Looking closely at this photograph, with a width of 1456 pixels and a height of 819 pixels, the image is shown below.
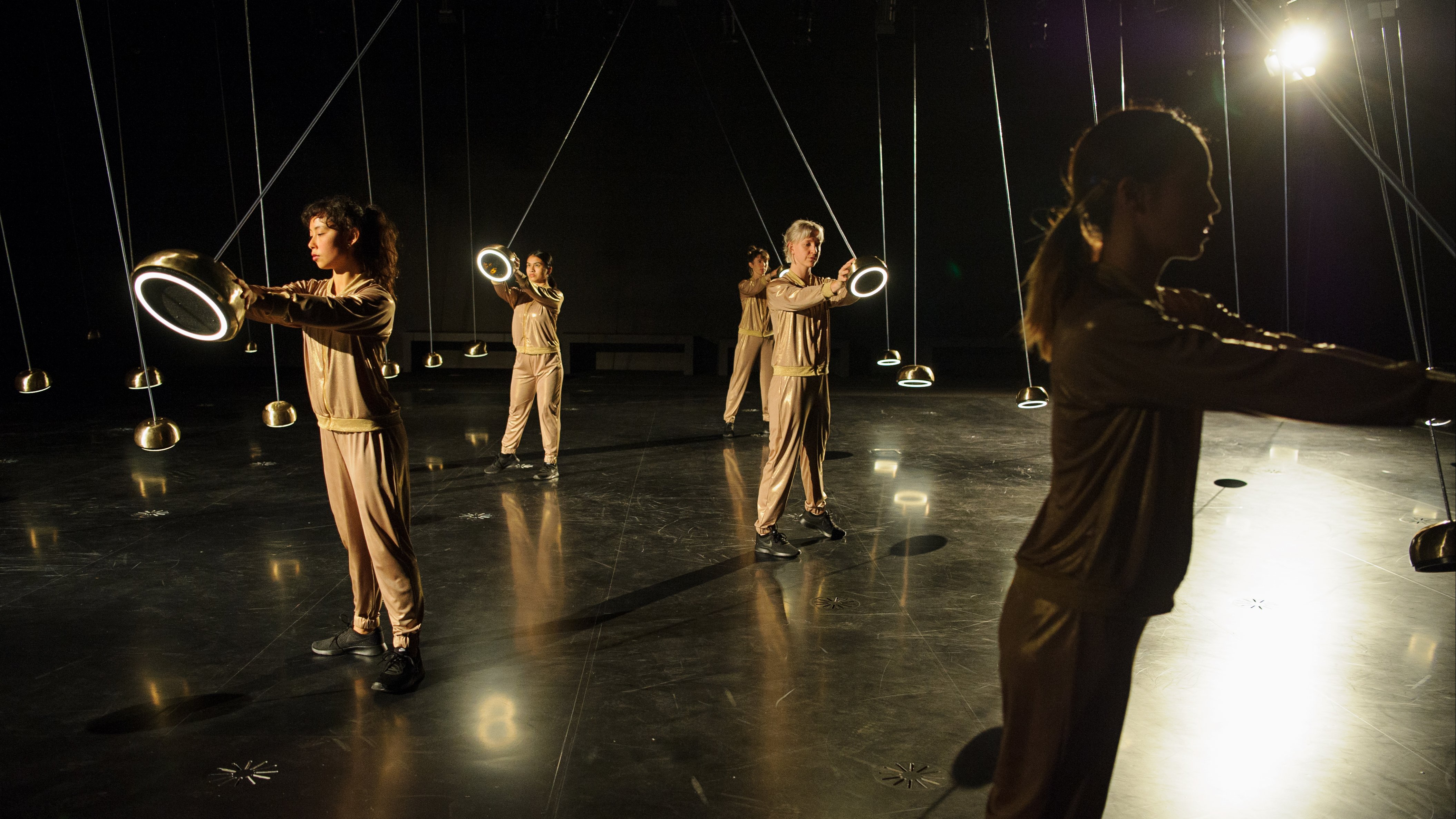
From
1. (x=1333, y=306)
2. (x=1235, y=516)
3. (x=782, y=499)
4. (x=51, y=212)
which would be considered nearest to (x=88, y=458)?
(x=782, y=499)

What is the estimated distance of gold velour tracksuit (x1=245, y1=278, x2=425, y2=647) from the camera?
2830mm

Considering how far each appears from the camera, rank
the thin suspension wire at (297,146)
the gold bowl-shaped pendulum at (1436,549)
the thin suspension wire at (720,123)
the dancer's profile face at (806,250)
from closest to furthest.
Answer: the gold bowl-shaped pendulum at (1436,549), the thin suspension wire at (297,146), the dancer's profile face at (806,250), the thin suspension wire at (720,123)

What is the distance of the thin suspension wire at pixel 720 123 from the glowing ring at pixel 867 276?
8.17 metres

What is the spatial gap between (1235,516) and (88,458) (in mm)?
7849

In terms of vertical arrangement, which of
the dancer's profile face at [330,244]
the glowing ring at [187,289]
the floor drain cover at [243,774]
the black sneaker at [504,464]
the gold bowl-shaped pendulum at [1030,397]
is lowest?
the floor drain cover at [243,774]

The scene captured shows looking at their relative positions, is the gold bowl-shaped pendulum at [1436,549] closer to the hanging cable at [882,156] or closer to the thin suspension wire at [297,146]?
the thin suspension wire at [297,146]

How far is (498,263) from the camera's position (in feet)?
18.7

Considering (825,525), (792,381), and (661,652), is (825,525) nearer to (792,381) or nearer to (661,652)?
(792,381)

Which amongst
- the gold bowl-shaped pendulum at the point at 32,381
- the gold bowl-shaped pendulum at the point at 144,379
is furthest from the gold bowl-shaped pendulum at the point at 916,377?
the gold bowl-shaped pendulum at the point at 32,381

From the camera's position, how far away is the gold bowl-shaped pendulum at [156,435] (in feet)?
10.4

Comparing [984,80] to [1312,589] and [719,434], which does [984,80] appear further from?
[1312,589]

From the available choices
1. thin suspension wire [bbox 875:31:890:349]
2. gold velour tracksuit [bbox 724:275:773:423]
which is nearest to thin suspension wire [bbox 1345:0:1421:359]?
gold velour tracksuit [bbox 724:275:773:423]

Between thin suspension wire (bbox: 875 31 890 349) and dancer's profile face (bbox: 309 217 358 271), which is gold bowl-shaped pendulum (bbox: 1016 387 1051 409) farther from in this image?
thin suspension wire (bbox: 875 31 890 349)

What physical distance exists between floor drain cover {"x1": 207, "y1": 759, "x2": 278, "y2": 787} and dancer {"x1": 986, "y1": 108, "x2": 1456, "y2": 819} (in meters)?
2.01
